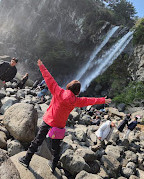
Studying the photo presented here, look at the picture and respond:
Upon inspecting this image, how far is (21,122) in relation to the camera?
4324 mm

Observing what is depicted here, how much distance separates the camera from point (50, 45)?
3183 centimetres

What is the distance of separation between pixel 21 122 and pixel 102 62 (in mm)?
23642

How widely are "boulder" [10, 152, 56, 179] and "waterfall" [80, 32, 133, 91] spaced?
22.9m

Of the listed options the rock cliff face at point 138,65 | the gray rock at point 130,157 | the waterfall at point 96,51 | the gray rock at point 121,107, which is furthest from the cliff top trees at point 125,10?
the gray rock at point 130,157

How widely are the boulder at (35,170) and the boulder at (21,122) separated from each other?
31.5 inches

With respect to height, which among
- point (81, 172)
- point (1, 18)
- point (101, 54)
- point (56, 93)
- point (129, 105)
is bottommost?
point (129, 105)

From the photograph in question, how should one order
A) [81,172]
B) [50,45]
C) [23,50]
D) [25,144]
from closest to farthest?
[81,172], [25,144], [50,45], [23,50]

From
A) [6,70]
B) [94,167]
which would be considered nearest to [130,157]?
[94,167]

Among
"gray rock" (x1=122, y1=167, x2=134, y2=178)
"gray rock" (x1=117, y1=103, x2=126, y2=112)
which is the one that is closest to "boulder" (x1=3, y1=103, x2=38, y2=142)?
"gray rock" (x1=122, y1=167, x2=134, y2=178)

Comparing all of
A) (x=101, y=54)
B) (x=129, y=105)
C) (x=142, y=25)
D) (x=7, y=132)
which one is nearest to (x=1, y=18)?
(x=101, y=54)

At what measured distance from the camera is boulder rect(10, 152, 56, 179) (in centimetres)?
299

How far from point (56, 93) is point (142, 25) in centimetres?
2390

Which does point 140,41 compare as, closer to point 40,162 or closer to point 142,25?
point 142,25

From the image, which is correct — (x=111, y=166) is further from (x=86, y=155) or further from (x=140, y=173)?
(x=140, y=173)
